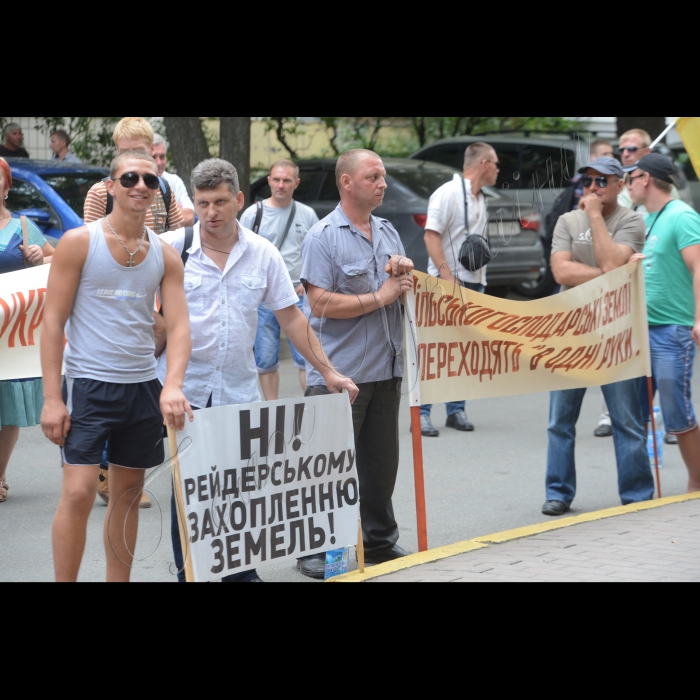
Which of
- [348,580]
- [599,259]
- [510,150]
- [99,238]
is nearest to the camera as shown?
[99,238]

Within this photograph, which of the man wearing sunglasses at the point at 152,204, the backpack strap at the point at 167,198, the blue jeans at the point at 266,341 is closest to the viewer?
the man wearing sunglasses at the point at 152,204

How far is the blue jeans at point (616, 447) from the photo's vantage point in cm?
580

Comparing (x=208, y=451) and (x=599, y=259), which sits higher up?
(x=599, y=259)

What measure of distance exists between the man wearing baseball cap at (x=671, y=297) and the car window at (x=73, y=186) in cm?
617

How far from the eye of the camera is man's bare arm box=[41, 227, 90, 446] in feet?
11.3

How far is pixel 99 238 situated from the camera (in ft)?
11.5

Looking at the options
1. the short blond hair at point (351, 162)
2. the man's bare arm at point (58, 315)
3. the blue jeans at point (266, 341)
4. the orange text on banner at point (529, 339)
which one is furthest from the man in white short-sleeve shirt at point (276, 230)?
the man's bare arm at point (58, 315)

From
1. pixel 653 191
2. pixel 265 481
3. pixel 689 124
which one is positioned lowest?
pixel 265 481

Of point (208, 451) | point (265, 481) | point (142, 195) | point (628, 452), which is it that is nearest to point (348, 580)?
point (265, 481)

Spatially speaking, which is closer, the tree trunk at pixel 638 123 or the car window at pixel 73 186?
the car window at pixel 73 186

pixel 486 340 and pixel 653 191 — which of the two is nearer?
pixel 486 340

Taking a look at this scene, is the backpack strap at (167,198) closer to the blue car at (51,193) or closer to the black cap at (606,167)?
the black cap at (606,167)
